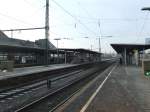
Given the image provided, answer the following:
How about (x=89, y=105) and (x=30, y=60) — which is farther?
(x=30, y=60)

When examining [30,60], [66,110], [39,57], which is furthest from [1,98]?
[39,57]

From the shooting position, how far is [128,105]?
1255 cm

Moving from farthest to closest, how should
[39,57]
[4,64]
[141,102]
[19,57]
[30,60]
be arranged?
1. [39,57]
2. [30,60]
3. [19,57]
4. [4,64]
5. [141,102]

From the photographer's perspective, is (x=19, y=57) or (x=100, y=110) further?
(x=19, y=57)

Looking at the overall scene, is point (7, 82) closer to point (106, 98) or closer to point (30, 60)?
point (106, 98)

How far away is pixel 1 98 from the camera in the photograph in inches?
602

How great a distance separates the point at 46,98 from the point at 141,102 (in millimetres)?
4895

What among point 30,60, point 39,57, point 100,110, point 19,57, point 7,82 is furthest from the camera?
point 39,57

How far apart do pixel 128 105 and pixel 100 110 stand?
1.79 m

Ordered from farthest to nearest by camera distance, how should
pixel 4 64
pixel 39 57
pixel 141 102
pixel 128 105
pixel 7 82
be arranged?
pixel 39 57
pixel 4 64
pixel 7 82
pixel 141 102
pixel 128 105

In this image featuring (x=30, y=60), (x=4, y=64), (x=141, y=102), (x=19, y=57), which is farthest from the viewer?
(x=30, y=60)

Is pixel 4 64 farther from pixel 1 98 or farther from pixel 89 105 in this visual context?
pixel 89 105

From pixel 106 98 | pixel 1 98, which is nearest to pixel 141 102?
pixel 106 98

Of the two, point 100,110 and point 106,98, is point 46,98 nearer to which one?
point 106,98
